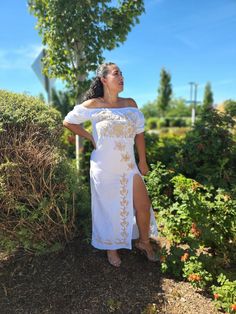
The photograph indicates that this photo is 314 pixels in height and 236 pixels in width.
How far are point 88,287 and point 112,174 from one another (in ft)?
3.23

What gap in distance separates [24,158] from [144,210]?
1.21 m

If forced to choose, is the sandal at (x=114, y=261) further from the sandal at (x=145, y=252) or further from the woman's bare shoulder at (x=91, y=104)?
the woman's bare shoulder at (x=91, y=104)

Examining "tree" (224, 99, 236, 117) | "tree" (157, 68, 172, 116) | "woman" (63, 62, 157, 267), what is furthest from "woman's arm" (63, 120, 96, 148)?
"tree" (157, 68, 172, 116)

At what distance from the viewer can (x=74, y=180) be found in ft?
9.87

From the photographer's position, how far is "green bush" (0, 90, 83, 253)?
2.67 metres

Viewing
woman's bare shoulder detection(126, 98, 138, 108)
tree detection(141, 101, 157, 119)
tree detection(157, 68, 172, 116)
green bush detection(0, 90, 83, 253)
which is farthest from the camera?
tree detection(141, 101, 157, 119)

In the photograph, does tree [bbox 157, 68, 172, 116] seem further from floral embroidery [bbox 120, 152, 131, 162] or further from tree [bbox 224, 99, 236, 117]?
floral embroidery [bbox 120, 152, 131, 162]

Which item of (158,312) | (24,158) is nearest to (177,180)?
(158,312)

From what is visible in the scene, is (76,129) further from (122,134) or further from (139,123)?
(139,123)

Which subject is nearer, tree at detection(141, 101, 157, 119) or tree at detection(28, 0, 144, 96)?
tree at detection(28, 0, 144, 96)

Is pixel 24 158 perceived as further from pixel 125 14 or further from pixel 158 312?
pixel 125 14

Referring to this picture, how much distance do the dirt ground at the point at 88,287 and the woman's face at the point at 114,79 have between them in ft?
5.07

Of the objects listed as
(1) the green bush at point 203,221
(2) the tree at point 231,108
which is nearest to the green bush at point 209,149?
(2) the tree at point 231,108

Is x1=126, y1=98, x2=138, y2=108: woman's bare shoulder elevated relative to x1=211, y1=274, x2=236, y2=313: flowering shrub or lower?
elevated
